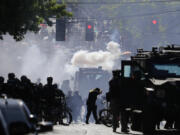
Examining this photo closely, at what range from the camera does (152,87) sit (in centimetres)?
1608

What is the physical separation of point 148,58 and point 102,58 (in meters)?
40.5

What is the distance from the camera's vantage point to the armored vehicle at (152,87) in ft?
51.4

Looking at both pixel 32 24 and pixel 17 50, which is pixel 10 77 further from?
pixel 17 50

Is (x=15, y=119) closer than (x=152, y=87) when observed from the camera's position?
Yes

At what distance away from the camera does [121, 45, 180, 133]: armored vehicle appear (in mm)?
A: 15656

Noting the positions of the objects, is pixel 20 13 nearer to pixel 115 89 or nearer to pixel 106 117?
pixel 115 89

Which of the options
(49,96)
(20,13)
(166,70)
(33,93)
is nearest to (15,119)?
(20,13)

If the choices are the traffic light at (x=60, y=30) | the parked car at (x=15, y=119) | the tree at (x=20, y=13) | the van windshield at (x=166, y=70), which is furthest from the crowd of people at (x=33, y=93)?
the traffic light at (x=60, y=30)

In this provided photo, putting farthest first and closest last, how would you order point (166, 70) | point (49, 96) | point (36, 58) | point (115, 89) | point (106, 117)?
point (36, 58)
point (106, 117)
point (49, 96)
point (166, 70)
point (115, 89)

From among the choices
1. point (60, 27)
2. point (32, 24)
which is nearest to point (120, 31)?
point (60, 27)

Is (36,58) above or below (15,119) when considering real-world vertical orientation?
below

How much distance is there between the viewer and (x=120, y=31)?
80.4m

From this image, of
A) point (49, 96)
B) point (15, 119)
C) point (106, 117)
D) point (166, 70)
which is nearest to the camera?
point (15, 119)

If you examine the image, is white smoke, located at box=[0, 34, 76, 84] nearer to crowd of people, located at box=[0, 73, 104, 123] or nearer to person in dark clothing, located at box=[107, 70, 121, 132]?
crowd of people, located at box=[0, 73, 104, 123]
